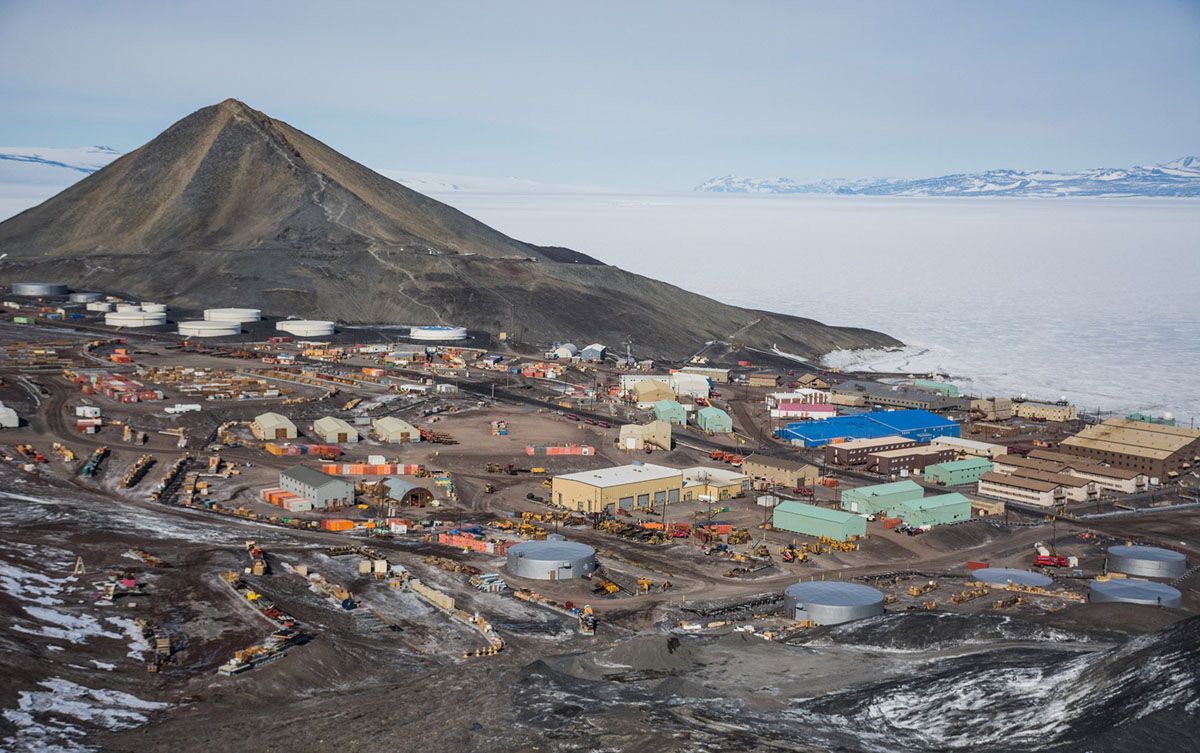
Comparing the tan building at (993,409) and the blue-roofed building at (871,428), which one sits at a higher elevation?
the tan building at (993,409)

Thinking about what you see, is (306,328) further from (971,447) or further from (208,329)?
(971,447)

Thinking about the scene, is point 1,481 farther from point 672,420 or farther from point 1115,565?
point 1115,565

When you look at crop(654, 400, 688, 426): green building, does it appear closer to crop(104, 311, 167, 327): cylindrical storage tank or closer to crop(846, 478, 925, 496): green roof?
crop(846, 478, 925, 496): green roof

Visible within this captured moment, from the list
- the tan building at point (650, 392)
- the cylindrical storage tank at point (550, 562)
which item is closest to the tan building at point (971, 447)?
the tan building at point (650, 392)

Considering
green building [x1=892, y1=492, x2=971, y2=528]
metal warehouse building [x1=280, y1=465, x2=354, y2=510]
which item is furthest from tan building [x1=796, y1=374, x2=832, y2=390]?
metal warehouse building [x1=280, y1=465, x2=354, y2=510]

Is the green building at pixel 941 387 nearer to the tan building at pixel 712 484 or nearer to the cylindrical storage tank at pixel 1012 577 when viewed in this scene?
the tan building at pixel 712 484

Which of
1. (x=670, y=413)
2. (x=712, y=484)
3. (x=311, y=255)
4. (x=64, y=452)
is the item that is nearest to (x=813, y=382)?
(x=670, y=413)
